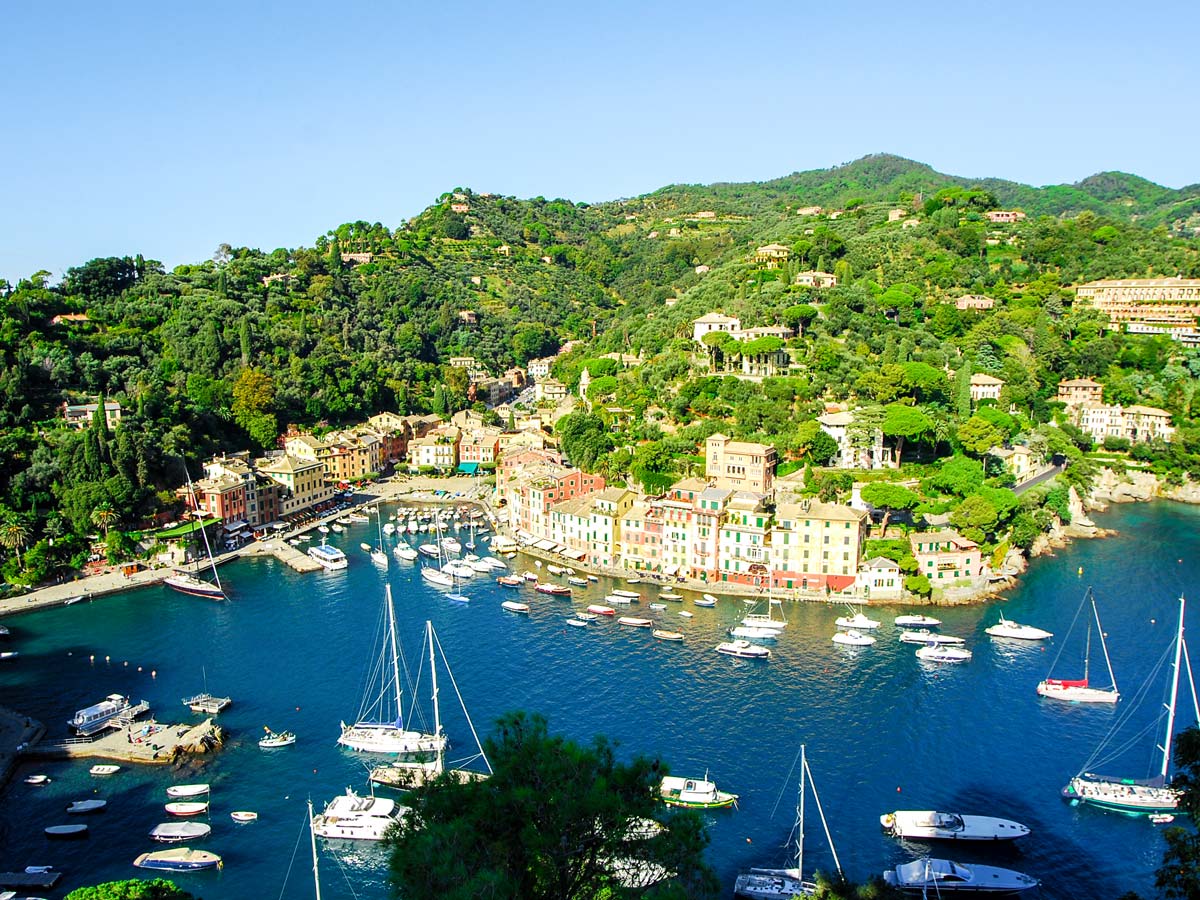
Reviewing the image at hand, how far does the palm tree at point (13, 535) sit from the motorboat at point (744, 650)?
28.9m

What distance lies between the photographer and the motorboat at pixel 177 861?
61.2 feet

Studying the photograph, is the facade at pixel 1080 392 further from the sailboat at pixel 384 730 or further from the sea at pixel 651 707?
the sailboat at pixel 384 730

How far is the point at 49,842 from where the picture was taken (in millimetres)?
19516

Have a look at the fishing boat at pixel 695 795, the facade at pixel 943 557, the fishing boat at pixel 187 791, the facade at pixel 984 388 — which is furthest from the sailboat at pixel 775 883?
the facade at pixel 984 388

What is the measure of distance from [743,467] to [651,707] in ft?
52.9

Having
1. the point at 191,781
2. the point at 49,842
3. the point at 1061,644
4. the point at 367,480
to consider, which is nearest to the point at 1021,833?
the point at 1061,644

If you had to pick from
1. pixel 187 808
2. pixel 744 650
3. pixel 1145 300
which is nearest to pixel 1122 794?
pixel 744 650

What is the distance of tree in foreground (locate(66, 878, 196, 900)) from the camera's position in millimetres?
13438

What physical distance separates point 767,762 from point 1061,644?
13428mm

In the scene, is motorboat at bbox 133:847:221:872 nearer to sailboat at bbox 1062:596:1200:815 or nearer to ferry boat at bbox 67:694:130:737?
ferry boat at bbox 67:694:130:737

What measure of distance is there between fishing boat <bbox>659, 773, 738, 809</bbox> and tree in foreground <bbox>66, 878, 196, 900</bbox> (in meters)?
10.7

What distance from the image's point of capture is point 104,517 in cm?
3825

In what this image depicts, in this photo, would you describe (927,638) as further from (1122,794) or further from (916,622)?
(1122,794)

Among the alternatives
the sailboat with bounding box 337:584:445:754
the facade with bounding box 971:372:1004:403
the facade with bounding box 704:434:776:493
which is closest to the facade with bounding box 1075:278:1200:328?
the facade with bounding box 971:372:1004:403
